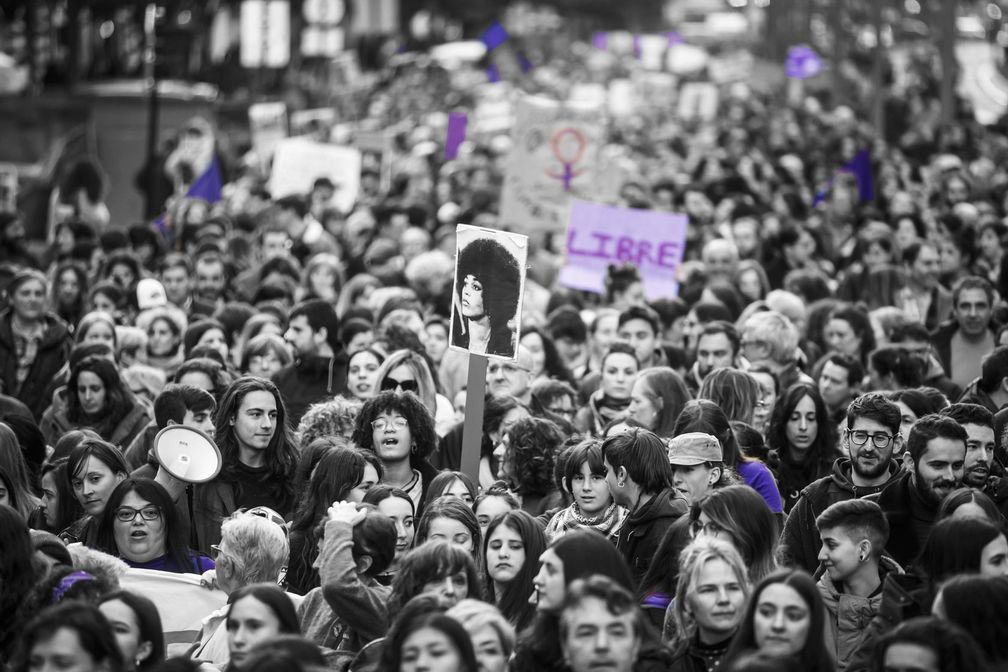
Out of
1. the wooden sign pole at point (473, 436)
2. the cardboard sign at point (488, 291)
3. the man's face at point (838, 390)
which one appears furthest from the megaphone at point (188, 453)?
the man's face at point (838, 390)

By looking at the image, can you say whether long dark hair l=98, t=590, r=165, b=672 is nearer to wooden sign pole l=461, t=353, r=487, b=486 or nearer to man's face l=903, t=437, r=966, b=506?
wooden sign pole l=461, t=353, r=487, b=486

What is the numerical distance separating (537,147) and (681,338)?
15.6 ft

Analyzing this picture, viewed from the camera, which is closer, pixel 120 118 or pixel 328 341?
pixel 328 341

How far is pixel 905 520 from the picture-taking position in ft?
23.3

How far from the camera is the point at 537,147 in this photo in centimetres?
1630

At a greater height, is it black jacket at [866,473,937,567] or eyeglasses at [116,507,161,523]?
black jacket at [866,473,937,567]

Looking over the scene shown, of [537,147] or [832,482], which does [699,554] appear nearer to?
[832,482]

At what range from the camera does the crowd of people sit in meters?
5.52

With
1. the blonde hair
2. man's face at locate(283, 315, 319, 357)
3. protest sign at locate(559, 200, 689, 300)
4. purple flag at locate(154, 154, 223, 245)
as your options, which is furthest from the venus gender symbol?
the blonde hair

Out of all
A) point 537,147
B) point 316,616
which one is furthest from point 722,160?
point 316,616

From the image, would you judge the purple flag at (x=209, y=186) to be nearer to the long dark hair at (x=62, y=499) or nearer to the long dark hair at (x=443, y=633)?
the long dark hair at (x=62, y=499)

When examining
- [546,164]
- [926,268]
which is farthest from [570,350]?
[546,164]

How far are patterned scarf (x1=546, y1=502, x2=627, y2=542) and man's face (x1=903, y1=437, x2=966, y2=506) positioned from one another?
4.05 feet

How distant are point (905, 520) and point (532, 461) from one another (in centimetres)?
172
